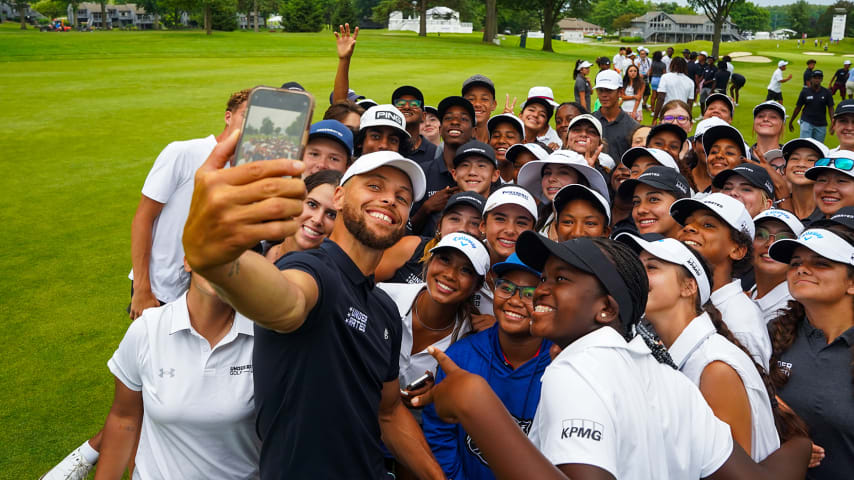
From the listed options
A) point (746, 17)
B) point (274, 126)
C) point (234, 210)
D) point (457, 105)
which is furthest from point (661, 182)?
point (746, 17)

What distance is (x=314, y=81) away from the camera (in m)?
26.0

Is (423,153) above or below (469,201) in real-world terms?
above

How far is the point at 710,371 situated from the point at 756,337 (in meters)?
0.96

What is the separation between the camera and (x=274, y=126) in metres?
1.99

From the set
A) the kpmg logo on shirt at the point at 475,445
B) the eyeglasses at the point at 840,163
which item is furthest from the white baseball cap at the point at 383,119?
the eyeglasses at the point at 840,163

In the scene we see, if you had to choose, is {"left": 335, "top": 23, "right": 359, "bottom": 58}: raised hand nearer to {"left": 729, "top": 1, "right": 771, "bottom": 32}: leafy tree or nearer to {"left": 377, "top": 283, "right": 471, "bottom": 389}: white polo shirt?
{"left": 377, "top": 283, "right": 471, "bottom": 389}: white polo shirt

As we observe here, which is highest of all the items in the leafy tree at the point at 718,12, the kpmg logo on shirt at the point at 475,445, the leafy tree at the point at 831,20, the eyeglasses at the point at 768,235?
the leafy tree at the point at 831,20

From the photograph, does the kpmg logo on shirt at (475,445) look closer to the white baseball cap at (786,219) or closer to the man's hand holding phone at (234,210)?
the man's hand holding phone at (234,210)

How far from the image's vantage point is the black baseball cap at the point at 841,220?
4.22 metres

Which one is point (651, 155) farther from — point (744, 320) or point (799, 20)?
point (799, 20)

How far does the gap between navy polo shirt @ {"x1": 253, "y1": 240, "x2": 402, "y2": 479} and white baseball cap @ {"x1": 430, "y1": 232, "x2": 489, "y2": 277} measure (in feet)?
4.77

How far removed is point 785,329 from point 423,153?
449cm

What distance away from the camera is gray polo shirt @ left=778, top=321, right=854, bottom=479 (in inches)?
137

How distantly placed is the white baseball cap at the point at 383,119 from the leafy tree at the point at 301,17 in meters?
76.5
